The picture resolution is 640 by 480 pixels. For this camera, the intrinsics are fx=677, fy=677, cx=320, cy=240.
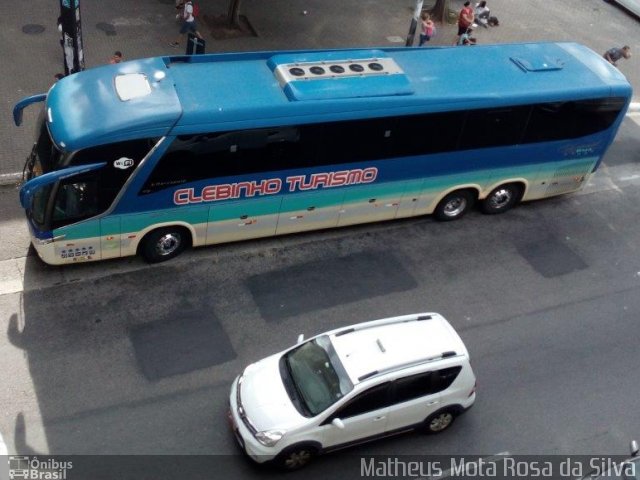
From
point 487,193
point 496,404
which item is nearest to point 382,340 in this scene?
point 496,404

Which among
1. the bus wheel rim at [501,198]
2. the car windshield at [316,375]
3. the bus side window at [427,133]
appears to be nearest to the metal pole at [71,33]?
the bus side window at [427,133]

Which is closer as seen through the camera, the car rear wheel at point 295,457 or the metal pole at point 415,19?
the car rear wheel at point 295,457

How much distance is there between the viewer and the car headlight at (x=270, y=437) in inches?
351

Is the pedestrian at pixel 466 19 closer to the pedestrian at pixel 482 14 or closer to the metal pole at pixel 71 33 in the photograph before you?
the pedestrian at pixel 482 14

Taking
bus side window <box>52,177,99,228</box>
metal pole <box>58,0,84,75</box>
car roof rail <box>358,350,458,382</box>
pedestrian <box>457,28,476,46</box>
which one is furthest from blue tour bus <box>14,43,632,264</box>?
pedestrian <box>457,28,476,46</box>

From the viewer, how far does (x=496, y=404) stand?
36.2 ft

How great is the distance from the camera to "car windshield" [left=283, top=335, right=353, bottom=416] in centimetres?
912

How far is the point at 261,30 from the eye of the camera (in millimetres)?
21141

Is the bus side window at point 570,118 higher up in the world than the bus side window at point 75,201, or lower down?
higher up

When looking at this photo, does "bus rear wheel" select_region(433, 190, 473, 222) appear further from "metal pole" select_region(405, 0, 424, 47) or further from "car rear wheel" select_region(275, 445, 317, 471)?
"car rear wheel" select_region(275, 445, 317, 471)

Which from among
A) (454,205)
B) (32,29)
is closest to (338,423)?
(454,205)

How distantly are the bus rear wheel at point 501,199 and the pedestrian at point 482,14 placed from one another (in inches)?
419

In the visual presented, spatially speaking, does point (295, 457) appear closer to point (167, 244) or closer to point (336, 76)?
point (167, 244)

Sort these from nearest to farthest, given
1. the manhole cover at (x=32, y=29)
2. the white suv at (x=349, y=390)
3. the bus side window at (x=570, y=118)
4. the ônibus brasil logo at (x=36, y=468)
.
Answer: the white suv at (x=349, y=390) < the ônibus brasil logo at (x=36, y=468) < the bus side window at (x=570, y=118) < the manhole cover at (x=32, y=29)
